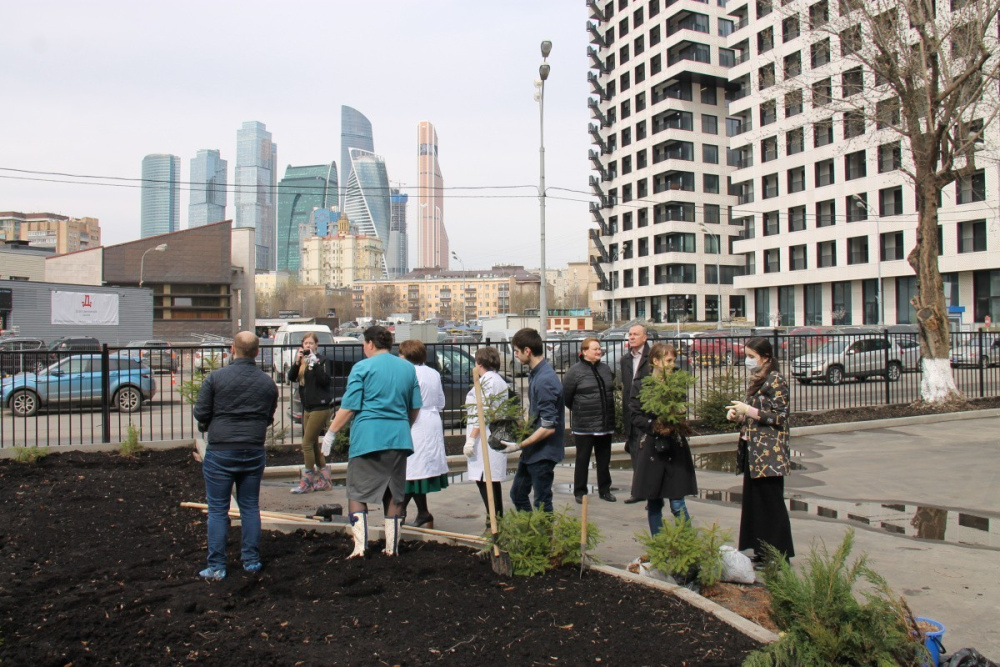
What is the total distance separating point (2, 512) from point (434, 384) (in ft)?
14.2

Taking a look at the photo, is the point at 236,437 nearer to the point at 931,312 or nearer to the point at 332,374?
the point at 332,374

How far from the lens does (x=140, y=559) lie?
18.0ft

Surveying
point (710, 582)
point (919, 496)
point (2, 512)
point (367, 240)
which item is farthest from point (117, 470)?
point (367, 240)

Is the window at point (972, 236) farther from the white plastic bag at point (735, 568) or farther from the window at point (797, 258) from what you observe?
the white plastic bag at point (735, 568)

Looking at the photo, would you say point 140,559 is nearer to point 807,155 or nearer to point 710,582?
point 710,582

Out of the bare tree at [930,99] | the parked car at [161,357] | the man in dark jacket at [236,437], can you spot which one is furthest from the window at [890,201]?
the man in dark jacket at [236,437]

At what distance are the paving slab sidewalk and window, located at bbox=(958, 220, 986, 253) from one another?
37.4 metres

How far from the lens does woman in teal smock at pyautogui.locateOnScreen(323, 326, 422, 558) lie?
18.7 ft

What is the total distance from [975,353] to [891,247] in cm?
3232

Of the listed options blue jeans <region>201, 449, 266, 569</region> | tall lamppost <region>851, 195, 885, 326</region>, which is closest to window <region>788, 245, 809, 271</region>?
tall lamppost <region>851, 195, 885, 326</region>

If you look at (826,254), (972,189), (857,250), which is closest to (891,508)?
(972,189)

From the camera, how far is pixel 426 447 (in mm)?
6656

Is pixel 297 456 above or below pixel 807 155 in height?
below

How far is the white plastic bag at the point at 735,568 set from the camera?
5.09 metres
